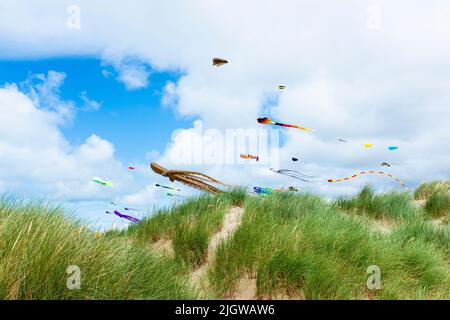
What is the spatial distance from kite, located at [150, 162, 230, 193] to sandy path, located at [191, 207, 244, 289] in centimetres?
77

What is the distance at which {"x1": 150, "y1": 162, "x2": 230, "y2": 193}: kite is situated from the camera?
27.5 ft

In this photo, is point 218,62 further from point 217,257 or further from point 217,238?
point 217,257

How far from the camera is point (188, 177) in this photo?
28.1 feet

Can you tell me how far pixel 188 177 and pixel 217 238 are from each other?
1.92m

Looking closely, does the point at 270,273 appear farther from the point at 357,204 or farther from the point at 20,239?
the point at 357,204

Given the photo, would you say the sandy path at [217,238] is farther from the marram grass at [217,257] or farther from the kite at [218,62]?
the kite at [218,62]

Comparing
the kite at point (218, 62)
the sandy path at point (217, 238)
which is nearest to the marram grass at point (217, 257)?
the sandy path at point (217, 238)

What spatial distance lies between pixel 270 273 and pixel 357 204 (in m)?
6.04

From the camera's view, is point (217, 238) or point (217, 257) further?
point (217, 238)

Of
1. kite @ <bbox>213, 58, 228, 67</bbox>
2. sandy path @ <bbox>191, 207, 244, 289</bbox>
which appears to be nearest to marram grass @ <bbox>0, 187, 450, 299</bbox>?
sandy path @ <bbox>191, 207, 244, 289</bbox>

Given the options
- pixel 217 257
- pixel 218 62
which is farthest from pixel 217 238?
pixel 218 62

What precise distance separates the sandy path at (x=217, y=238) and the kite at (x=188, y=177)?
77cm

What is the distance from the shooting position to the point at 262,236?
6250 millimetres
